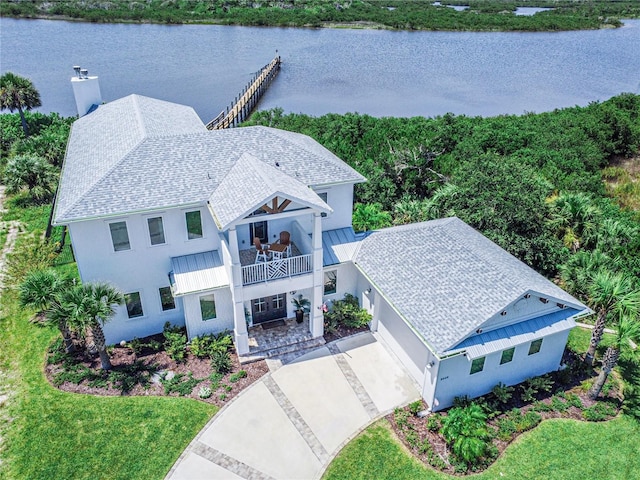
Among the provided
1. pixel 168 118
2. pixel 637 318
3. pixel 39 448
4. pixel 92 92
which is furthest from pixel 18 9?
pixel 637 318

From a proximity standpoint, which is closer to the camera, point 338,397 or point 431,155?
point 338,397

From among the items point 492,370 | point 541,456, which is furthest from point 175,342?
point 541,456

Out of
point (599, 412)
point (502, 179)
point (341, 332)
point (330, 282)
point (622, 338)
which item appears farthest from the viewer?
point (502, 179)

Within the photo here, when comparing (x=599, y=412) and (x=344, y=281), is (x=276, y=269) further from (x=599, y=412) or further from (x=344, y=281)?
(x=599, y=412)

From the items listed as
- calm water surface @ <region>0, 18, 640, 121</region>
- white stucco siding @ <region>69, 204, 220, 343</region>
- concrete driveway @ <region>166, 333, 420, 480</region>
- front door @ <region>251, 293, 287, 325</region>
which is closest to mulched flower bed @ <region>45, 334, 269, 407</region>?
concrete driveway @ <region>166, 333, 420, 480</region>

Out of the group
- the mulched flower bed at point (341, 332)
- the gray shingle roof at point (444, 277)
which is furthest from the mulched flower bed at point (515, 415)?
the mulched flower bed at point (341, 332)

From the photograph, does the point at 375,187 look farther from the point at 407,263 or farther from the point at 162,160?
the point at 162,160

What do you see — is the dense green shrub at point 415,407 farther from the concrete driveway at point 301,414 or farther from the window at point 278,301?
the window at point 278,301

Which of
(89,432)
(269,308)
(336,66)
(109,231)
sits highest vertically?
(109,231)
